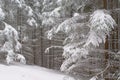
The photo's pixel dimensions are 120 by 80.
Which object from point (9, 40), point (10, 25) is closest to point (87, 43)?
point (9, 40)

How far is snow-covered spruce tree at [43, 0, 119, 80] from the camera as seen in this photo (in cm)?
653

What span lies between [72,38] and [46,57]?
52.7 ft

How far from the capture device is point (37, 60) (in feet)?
75.9

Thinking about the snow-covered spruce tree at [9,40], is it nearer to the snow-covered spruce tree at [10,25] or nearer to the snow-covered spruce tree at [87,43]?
the snow-covered spruce tree at [10,25]

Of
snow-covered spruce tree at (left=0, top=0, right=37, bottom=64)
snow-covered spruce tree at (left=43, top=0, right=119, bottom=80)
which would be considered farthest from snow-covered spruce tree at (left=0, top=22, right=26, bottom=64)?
snow-covered spruce tree at (left=43, top=0, right=119, bottom=80)

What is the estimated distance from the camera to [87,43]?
21.7 ft

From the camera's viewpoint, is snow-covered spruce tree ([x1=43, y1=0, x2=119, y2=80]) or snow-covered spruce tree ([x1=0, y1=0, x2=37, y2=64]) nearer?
snow-covered spruce tree ([x1=43, y1=0, x2=119, y2=80])

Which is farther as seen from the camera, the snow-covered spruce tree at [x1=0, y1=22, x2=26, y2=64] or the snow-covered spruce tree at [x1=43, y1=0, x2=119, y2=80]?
the snow-covered spruce tree at [x1=0, y1=22, x2=26, y2=64]

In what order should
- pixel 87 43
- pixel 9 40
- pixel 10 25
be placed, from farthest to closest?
1. pixel 10 25
2. pixel 9 40
3. pixel 87 43

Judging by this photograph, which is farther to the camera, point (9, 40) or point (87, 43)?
point (9, 40)

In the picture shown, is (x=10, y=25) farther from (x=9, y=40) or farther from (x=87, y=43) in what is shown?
(x=87, y=43)

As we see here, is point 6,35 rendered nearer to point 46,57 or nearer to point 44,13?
point 44,13

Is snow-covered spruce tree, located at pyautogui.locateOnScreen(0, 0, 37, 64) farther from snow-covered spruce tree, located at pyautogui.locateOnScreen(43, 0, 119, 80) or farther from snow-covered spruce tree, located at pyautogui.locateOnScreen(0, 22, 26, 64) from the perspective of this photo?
snow-covered spruce tree, located at pyautogui.locateOnScreen(43, 0, 119, 80)

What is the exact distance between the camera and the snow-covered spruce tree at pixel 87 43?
257 inches
